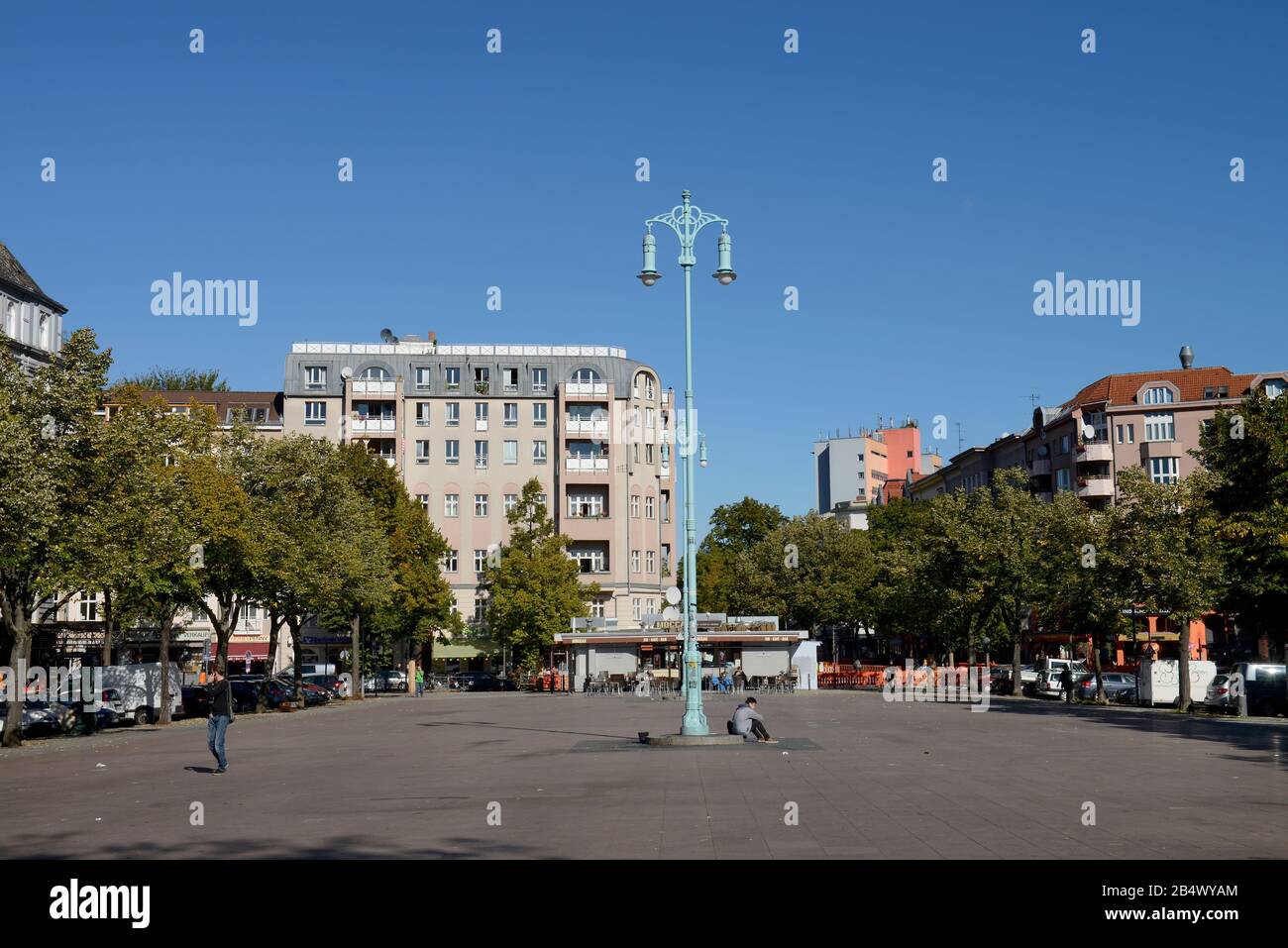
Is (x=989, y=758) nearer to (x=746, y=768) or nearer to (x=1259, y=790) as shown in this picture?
(x=746, y=768)

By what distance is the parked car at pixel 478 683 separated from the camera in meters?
84.2

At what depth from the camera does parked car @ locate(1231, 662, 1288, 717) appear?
138 ft

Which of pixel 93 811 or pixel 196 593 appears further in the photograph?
pixel 196 593

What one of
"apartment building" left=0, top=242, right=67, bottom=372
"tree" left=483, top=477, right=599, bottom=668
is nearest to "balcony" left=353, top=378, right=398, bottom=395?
"tree" left=483, top=477, right=599, bottom=668

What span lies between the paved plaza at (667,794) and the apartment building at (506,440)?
55.5 m

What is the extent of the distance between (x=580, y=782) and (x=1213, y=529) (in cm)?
2789

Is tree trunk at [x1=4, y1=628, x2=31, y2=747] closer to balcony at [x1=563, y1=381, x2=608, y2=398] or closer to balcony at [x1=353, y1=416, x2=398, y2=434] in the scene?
balcony at [x1=353, y1=416, x2=398, y2=434]

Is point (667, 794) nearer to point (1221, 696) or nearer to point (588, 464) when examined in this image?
point (1221, 696)

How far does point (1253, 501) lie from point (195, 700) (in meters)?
39.4

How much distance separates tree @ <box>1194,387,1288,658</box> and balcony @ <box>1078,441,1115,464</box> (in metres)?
44.7

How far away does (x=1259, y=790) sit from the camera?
60.3ft

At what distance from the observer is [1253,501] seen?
138 ft

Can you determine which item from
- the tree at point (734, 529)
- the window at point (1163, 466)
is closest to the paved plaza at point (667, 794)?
the window at point (1163, 466)
